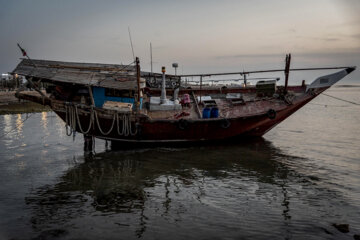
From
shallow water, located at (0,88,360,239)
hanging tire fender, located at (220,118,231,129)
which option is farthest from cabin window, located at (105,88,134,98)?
hanging tire fender, located at (220,118,231,129)

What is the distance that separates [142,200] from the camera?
24.2 ft

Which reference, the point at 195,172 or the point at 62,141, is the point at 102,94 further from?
the point at 195,172

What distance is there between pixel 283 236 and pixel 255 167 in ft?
16.7

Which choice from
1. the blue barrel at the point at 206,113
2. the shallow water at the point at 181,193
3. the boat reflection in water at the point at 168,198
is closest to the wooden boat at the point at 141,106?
the blue barrel at the point at 206,113

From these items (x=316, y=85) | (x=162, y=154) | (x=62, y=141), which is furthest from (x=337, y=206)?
(x=62, y=141)

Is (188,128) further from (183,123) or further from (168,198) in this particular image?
(168,198)

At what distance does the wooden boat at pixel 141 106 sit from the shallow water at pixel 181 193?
3.43ft

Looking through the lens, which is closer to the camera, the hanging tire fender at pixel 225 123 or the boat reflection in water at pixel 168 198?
the boat reflection in water at pixel 168 198

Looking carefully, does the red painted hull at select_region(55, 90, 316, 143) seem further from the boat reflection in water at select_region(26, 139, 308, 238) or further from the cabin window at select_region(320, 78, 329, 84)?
the cabin window at select_region(320, 78, 329, 84)

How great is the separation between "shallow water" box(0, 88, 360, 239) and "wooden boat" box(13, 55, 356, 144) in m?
1.05

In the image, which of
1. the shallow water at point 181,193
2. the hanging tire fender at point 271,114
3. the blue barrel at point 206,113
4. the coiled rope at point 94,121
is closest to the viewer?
the shallow water at point 181,193

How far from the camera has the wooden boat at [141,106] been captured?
12727mm

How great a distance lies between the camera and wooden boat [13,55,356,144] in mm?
12727

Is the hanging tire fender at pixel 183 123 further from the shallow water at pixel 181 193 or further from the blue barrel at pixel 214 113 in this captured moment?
the blue barrel at pixel 214 113
